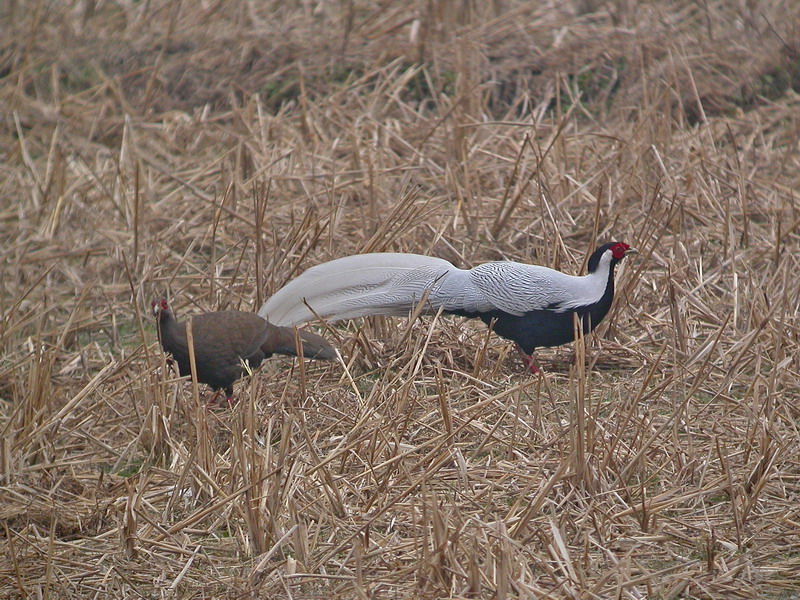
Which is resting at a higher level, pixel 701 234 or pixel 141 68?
pixel 141 68

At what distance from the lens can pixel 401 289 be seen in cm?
479

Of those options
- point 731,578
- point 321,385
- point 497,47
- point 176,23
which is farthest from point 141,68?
point 731,578

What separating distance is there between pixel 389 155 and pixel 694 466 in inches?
137

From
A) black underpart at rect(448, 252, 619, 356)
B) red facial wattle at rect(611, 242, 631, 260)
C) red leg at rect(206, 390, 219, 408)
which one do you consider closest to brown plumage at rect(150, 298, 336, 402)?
red leg at rect(206, 390, 219, 408)

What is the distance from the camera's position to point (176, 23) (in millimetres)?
9102

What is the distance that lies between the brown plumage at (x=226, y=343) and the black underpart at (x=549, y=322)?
773 mm

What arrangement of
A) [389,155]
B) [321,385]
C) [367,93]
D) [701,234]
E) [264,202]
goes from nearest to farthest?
[321,385]
[264,202]
[701,234]
[389,155]
[367,93]

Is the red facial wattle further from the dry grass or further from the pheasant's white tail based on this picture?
the pheasant's white tail

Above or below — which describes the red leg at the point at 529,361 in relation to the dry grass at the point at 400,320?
below

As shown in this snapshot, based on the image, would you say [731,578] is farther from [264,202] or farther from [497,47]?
[497,47]

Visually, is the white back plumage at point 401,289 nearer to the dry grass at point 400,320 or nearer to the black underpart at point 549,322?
the black underpart at point 549,322

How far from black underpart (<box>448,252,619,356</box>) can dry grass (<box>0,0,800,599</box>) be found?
12 centimetres

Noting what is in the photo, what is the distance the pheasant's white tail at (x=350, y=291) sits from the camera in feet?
15.5

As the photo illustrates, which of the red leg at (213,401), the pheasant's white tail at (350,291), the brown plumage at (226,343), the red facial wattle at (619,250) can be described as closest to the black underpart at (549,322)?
the red facial wattle at (619,250)
